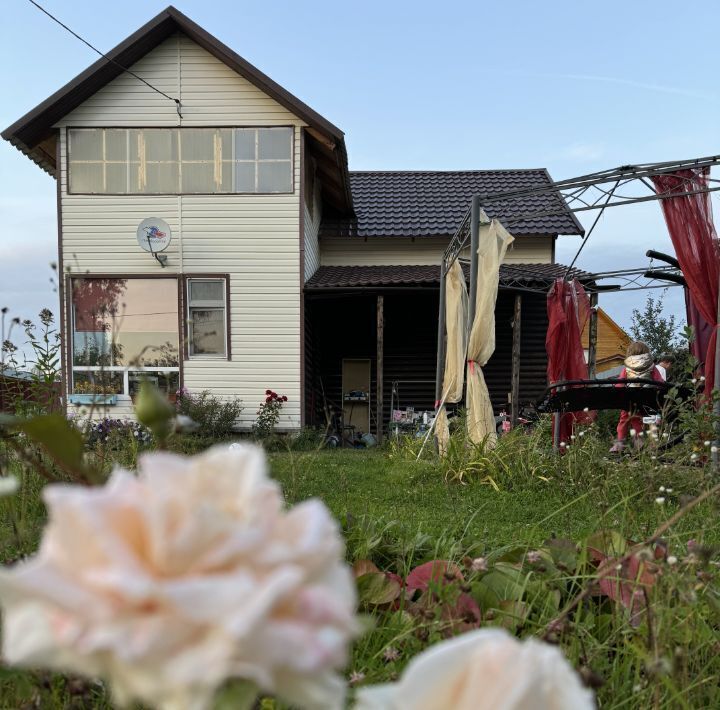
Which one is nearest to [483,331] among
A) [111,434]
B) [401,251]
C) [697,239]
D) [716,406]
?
[697,239]

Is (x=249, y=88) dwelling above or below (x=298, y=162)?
above

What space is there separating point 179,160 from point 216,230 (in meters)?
1.32

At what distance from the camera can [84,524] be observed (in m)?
0.30

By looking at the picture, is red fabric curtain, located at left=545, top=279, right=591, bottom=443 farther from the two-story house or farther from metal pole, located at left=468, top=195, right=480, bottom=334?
metal pole, located at left=468, top=195, right=480, bottom=334

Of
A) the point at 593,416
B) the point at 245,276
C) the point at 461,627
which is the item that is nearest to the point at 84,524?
the point at 461,627

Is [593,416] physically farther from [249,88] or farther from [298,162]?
[249,88]

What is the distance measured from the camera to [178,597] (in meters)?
0.27

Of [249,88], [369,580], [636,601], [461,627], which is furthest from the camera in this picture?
[249,88]

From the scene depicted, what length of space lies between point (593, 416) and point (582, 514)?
455 cm

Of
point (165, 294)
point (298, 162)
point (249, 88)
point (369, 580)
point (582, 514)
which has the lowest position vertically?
point (582, 514)

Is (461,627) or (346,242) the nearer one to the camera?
(461,627)

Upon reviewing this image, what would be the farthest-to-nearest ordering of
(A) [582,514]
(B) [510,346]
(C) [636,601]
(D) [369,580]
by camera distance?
(B) [510,346] → (A) [582,514] → (D) [369,580] → (C) [636,601]

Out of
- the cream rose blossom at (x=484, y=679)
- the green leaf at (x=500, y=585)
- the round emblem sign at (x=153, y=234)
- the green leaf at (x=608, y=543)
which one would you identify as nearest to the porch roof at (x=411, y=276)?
Result: the round emblem sign at (x=153, y=234)

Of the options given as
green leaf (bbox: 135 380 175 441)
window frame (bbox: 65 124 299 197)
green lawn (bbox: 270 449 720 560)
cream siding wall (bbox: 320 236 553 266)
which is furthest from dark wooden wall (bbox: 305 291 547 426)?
green leaf (bbox: 135 380 175 441)
